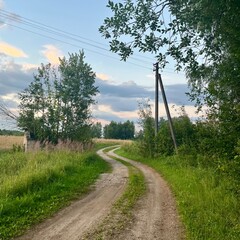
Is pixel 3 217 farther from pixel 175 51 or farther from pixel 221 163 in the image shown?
pixel 175 51

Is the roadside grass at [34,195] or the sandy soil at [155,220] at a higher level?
the roadside grass at [34,195]

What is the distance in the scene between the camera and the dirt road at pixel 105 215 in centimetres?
614

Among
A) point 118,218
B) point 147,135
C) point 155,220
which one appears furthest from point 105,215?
point 147,135

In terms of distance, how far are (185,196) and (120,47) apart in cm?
507

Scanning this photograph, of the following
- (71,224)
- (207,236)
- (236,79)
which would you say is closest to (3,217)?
(71,224)

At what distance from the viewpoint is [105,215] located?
24.8ft

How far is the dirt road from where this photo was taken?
614cm

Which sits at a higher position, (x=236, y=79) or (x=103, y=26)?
(x=103, y=26)

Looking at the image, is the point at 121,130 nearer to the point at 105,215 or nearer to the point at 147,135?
the point at 147,135

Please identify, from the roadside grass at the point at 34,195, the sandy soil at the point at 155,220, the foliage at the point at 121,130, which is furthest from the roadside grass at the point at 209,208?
the foliage at the point at 121,130

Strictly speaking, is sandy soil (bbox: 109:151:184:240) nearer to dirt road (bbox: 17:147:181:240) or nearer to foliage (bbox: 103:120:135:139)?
dirt road (bbox: 17:147:181:240)

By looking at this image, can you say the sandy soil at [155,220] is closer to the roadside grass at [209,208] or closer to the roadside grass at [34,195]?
the roadside grass at [209,208]

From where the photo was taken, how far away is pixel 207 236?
600cm

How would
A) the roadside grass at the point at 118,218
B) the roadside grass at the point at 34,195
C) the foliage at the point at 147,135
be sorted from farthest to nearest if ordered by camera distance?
1. the foliage at the point at 147,135
2. the roadside grass at the point at 34,195
3. the roadside grass at the point at 118,218
